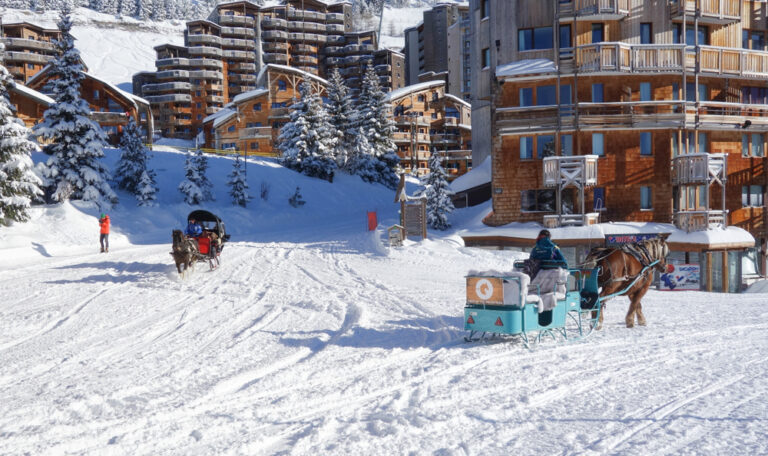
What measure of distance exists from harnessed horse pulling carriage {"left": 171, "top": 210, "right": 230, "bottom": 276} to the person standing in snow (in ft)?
37.7

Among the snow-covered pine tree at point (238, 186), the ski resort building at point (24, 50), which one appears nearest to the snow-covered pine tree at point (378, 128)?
the snow-covered pine tree at point (238, 186)

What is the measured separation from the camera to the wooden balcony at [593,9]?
28844 mm

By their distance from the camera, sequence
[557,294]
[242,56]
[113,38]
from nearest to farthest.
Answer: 1. [557,294]
2. [242,56]
3. [113,38]

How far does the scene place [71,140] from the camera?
3269 cm

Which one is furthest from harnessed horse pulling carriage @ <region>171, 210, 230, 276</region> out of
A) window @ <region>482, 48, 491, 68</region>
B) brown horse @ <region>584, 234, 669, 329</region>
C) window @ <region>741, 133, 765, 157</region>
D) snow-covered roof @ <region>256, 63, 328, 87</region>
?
snow-covered roof @ <region>256, 63, 328, 87</region>

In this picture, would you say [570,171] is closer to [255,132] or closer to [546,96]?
[546,96]

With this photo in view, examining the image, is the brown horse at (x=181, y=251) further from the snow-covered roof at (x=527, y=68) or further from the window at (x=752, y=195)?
the window at (x=752, y=195)

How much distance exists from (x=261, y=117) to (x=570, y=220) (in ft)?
165

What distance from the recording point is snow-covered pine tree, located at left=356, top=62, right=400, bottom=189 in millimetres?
58906

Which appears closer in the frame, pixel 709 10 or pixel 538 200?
pixel 709 10

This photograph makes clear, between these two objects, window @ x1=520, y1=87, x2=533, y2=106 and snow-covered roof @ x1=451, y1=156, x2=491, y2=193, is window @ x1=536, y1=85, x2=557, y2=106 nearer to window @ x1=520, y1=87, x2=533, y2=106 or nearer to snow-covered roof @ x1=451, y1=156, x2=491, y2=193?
window @ x1=520, y1=87, x2=533, y2=106

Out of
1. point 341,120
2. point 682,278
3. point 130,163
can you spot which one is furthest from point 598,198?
point 341,120

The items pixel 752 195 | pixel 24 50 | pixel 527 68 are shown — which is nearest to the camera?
pixel 527 68

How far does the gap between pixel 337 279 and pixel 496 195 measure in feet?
45.3
